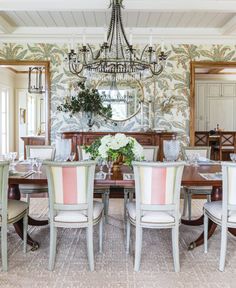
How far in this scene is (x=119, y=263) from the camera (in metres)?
2.87

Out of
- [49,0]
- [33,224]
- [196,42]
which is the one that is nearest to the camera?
[33,224]

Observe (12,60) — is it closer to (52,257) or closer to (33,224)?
(33,224)

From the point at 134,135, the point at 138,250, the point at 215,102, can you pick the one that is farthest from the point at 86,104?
the point at 215,102

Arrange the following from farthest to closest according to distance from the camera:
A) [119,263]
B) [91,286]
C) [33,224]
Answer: [33,224]
[119,263]
[91,286]

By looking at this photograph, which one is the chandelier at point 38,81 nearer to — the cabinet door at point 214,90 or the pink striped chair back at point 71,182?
the cabinet door at point 214,90

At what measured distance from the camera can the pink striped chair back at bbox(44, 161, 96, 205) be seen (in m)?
2.65

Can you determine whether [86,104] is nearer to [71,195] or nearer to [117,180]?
[117,180]

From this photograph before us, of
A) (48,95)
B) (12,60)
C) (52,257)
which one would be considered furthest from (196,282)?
(12,60)

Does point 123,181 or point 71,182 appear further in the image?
point 123,181

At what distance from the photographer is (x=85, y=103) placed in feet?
18.2

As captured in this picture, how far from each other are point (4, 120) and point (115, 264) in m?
7.82

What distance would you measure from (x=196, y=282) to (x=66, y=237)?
1474 mm

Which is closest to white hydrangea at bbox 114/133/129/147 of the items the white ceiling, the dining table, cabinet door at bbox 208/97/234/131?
the dining table

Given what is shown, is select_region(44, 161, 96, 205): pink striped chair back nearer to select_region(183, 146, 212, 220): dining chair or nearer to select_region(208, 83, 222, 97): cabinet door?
select_region(183, 146, 212, 220): dining chair
